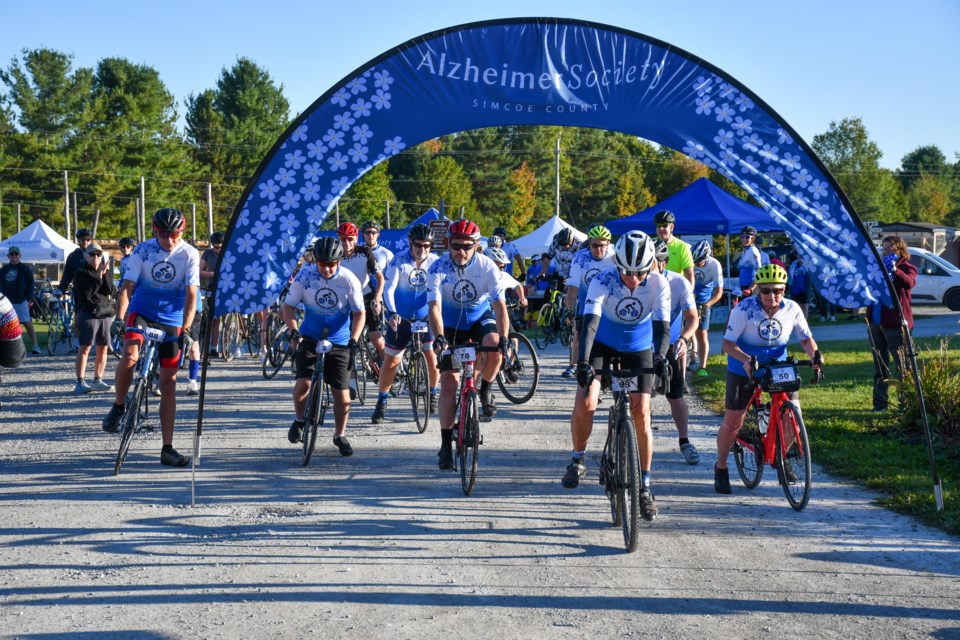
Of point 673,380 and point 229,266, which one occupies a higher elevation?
point 229,266

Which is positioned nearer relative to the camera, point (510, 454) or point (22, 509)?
point (22, 509)

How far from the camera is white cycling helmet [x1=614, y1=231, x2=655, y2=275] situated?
272 inches

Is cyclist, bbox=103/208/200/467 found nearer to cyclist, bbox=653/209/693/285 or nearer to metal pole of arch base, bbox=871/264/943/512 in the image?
cyclist, bbox=653/209/693/285

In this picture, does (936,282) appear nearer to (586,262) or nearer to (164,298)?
(586,262)

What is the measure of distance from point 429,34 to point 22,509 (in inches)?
187

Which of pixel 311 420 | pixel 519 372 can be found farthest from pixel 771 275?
pixel 519 372

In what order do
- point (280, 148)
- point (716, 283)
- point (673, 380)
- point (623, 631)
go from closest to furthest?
point (623, 631)
point (280, 148)
point (673, 380)
point (716, 283)

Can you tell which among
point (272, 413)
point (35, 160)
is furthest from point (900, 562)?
point (35, 160)

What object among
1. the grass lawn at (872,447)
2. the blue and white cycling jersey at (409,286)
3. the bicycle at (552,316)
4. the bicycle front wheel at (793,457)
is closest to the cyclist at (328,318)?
the blue and white cycling jersey at (409,286)

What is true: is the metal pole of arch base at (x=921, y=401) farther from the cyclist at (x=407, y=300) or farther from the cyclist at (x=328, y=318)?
the cyclist at (x=407, y=300)

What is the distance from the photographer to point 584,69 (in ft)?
27.5

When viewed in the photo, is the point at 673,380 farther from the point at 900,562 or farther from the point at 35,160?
the point at 35,160

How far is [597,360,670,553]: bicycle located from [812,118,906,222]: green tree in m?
86.9

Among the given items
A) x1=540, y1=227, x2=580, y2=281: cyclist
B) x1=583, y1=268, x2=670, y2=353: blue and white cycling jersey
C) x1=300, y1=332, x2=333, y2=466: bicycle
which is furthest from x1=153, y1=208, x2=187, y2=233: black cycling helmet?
x1=540, y1=227, x2=580, y2=281: cyclist
